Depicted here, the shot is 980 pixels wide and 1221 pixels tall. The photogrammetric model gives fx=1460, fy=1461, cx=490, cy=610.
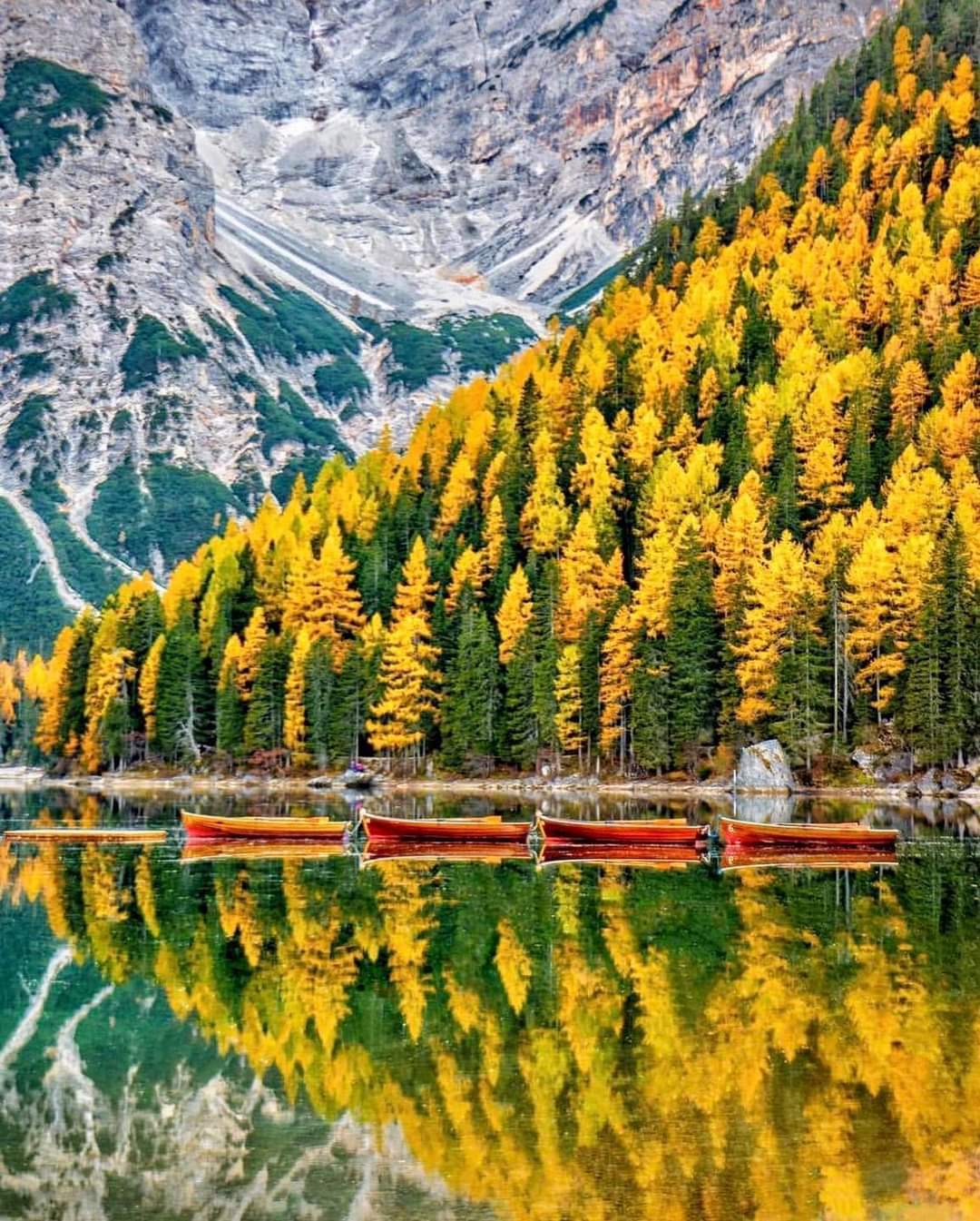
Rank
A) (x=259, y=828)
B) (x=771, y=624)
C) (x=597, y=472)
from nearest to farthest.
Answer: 1. (x=259, y=828)
2. (x=771, y=624)
3. (x=597, y=472)

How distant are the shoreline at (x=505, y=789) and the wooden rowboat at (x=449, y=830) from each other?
2438 centimetres

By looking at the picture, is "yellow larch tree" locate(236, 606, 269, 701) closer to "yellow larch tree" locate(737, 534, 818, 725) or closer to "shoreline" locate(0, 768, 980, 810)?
"shoreline" locate(0, 768, 980, 810)

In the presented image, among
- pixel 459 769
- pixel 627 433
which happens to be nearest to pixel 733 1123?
pixel 459 769

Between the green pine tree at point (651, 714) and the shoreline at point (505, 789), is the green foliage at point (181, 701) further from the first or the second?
the green pine tree at point (651, 714)

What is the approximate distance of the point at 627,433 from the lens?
401ft

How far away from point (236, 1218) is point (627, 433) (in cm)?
Result: 10745

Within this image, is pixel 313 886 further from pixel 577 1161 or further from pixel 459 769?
pixel 459 769

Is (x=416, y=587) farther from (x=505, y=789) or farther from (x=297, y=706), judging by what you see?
(x=505, y=789)

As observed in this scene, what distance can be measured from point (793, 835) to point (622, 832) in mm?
6940

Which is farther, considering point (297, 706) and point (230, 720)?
point (230, 720)

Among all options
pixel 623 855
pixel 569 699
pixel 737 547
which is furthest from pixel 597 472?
pixel 623 855

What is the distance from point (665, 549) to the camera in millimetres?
104750

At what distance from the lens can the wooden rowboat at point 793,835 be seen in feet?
189

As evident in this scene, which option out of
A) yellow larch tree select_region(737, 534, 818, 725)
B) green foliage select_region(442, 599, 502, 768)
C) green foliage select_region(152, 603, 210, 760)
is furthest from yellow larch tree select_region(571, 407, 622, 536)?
green foliage select_region(152, 603, 210, 760)
